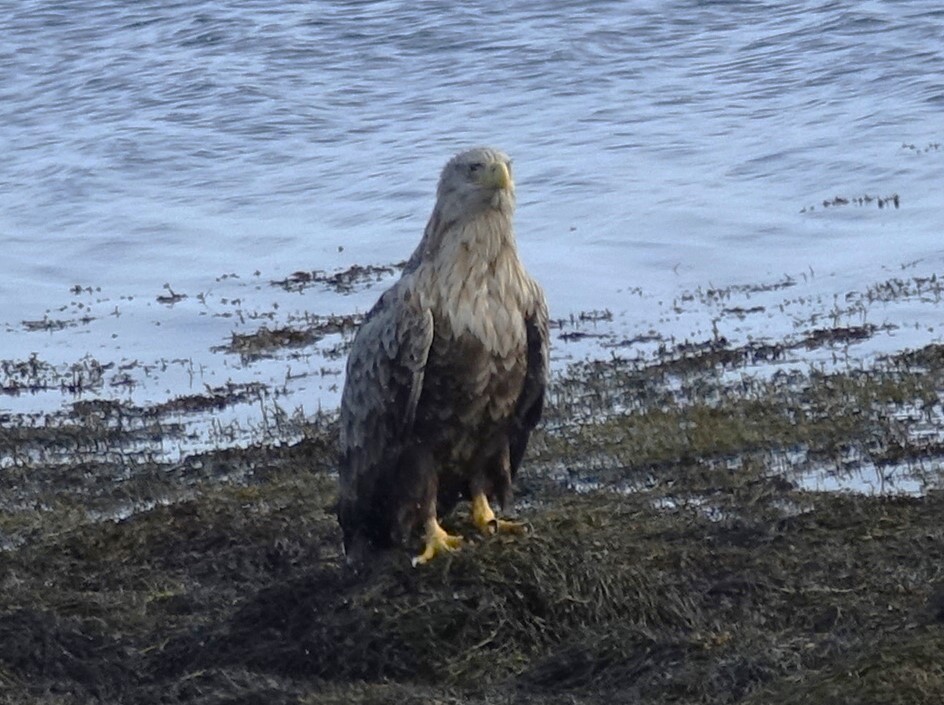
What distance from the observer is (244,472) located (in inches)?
421

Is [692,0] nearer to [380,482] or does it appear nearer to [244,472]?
[244,472]

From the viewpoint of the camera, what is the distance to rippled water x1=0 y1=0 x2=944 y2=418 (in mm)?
16375

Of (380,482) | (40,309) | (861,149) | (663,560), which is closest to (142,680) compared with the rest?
(380,482)

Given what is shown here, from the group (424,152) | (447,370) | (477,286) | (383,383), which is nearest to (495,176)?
(477,286)

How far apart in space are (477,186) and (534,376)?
0.70 m

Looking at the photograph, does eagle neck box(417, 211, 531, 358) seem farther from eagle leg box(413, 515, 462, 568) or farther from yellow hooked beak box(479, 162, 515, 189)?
eagle leg box(413, 515, 462, 568)

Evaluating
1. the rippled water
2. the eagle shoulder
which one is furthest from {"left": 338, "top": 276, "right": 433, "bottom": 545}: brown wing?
the rippled water

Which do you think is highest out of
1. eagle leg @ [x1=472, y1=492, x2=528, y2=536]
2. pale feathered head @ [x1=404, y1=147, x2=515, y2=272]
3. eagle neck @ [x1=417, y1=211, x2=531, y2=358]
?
pale feathered head @ [x1=404, y1=147, x2=515, y2=272]

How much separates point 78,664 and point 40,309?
10.2m

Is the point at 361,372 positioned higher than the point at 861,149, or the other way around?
the point at 361,372

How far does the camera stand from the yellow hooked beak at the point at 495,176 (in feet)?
23.6

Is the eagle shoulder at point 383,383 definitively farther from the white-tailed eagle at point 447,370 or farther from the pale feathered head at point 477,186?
the pale feathered head at point 477,186

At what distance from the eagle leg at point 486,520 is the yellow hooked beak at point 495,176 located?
116cm

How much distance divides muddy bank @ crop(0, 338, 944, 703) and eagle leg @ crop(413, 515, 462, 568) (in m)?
0.07
